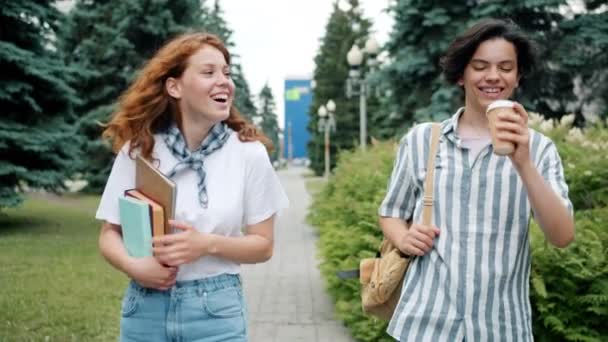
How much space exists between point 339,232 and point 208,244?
4847 millimetres

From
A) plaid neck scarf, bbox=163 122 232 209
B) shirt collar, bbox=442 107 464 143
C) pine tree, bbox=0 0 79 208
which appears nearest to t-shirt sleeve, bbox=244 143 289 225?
plaid neck scarf, bbox=163 122 232 209

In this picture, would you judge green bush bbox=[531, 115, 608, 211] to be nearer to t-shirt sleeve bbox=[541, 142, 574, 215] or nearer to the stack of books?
t-shirt sleeve bbox=[541, 142, 574, 215]

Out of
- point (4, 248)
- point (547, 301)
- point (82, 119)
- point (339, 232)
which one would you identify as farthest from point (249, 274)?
point (82, 119)

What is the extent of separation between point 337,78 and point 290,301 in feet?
143

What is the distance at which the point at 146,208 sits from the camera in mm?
2098

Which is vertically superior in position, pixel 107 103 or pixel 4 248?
pixel 107 103

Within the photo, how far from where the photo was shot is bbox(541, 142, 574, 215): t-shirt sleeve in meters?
2.10

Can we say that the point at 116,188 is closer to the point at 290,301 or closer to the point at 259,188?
the point at 259,188

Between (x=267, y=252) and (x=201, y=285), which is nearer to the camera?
(x=201, y=285)

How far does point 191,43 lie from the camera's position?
7.77ft

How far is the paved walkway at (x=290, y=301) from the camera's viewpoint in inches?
253

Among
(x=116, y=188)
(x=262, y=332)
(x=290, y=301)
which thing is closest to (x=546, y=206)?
(x=116, y=188)

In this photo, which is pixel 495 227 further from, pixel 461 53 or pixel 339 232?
pixel 339 232

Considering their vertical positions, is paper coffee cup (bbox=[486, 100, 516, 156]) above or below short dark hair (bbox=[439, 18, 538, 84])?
below
